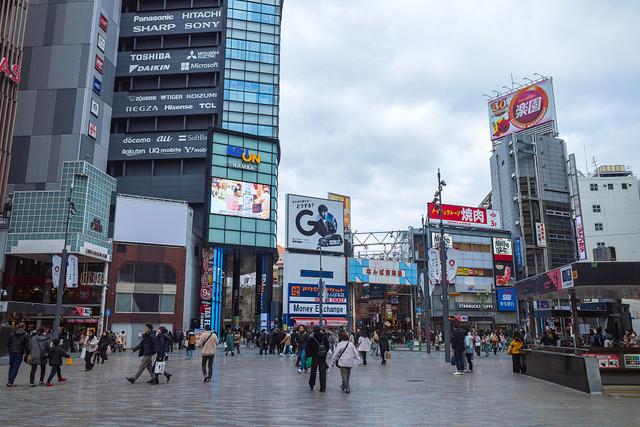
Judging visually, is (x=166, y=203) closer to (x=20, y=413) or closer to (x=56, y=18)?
(x=56, y=18)

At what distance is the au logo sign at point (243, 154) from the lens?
6209 cm

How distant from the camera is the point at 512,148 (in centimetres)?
7869

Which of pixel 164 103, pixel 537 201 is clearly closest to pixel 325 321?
pixel 164 103

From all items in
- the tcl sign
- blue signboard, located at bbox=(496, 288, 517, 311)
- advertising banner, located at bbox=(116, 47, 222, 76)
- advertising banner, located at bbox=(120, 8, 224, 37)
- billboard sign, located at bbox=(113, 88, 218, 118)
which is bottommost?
blue signboard, located at bbox=(496, 288, 517, 311)

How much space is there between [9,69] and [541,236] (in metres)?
65.6

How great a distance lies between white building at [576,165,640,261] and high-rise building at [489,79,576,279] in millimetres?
4587

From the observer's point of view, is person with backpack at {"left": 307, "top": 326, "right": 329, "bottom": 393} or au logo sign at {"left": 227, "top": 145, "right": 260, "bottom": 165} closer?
person with backpack at {"left": 307, "top": 326, "right": 329, "bottom": 393}

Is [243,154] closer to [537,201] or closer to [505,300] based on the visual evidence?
[505,300]

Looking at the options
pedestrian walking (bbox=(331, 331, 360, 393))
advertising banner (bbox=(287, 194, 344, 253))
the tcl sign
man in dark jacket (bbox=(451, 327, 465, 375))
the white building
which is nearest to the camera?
pedestrian walking (bbox=(331, 331, 360, 393))

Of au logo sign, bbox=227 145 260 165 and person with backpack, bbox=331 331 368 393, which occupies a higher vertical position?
au logo sign, bbox=227 145 260 165

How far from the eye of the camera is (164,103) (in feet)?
232

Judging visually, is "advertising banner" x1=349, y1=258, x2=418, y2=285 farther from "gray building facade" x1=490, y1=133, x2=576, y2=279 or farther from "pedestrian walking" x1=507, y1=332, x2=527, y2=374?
"pedestrian walking" x1=507, y1=332, x2=527, y2=374

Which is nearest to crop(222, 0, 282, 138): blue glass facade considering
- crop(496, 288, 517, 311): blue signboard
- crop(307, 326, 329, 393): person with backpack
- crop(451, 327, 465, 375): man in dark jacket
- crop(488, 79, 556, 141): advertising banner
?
crop(488, 79, 556, 141): advertising banner

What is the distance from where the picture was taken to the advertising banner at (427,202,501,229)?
7238cm
